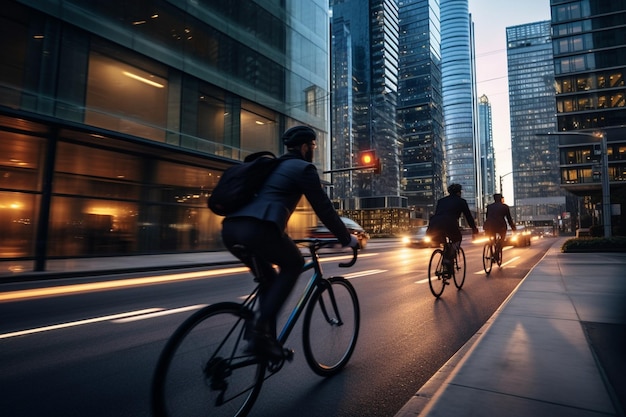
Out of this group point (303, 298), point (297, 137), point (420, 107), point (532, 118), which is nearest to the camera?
point (297, 137)

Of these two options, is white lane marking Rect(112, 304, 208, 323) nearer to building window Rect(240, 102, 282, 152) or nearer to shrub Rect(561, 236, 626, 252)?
shrub Rect(561, 236, 626, 252)

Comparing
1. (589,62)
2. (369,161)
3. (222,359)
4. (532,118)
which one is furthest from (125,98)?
(532,118)

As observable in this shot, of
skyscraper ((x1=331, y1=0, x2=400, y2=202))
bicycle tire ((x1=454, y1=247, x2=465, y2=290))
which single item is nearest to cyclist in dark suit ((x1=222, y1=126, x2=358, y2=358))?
bicycle tire ((x1=454, y1=247, x2=465, y2=290))

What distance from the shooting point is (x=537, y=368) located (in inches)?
111

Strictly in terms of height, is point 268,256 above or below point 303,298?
above

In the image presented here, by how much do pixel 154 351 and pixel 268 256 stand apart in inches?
82.7

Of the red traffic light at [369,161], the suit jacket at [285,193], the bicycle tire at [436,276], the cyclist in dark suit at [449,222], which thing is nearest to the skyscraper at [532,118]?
the red traffic light at [369,161]

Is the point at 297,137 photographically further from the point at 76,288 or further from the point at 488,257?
the point at 488,257

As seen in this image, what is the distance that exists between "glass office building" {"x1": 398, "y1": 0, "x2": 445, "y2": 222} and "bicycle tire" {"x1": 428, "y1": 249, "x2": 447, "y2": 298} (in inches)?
5022

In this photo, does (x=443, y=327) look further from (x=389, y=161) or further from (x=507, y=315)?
(x=389, y=161)

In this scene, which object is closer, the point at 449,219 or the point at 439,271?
the point at 439,271

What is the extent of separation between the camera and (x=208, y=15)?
848 inches

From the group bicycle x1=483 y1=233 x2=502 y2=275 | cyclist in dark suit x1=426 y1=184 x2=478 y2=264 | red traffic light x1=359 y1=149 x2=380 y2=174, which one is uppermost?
red traffic light x1=359 y1=149 x2=380 y2=174

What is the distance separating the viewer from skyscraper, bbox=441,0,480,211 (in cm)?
16188
